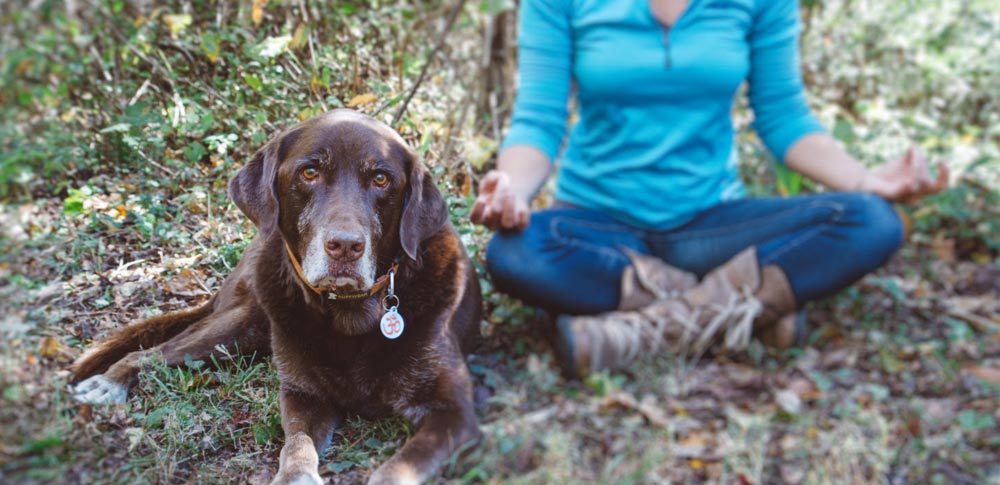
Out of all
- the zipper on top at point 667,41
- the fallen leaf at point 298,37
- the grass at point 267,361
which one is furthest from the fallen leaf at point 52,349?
the zipper on top at point 667,41

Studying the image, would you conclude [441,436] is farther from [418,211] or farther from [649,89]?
[649,89]

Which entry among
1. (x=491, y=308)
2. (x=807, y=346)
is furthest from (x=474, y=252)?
(x=807, y=346)

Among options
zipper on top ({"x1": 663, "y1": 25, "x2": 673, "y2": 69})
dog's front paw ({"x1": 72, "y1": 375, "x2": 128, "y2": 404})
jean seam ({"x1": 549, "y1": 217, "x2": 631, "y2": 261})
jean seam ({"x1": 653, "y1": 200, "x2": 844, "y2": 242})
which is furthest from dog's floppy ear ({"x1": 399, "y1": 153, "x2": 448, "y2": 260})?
jean seam ({"x1": 653, "y1": 200, "x2": 844, "y2": 242})

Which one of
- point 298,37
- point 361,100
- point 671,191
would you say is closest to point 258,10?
point 298,37

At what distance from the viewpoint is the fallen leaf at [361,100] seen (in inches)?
65.4

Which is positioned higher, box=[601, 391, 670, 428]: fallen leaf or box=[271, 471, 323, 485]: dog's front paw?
box=[271, 471, 323, 485]: dog's front paw

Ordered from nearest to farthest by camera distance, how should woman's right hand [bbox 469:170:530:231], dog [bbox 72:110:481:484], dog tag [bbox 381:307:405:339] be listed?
dog [bbox 72:110:481:484], dog tag [bbox 381:307:405:339], woman's right hand [bbox 469:170:530:231]

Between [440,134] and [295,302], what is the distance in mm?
617

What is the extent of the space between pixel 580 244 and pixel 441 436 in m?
1.60

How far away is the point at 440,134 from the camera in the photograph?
202 cm

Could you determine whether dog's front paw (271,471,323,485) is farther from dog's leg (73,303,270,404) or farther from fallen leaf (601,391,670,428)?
fallen leaf (601,391,670,428)

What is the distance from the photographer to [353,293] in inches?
63.7

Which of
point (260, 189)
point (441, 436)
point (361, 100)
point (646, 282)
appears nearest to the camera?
point (260, 189)

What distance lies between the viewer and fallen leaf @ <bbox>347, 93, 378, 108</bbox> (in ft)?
5.45
